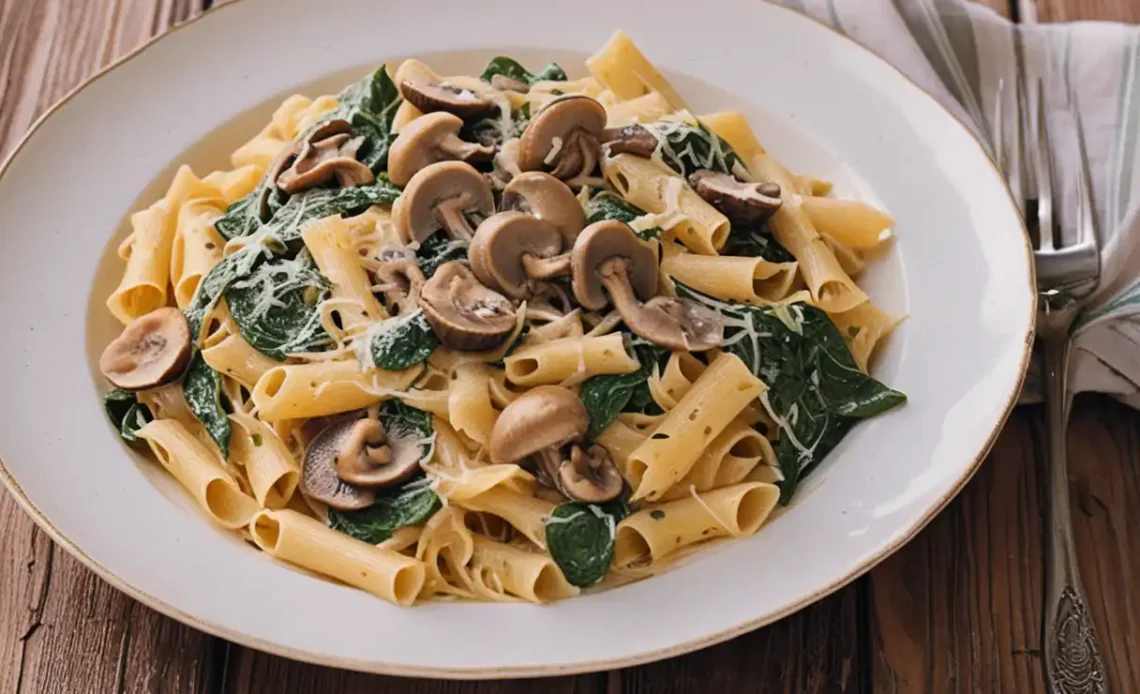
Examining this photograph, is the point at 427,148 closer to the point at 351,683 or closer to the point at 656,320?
the point at 656,320

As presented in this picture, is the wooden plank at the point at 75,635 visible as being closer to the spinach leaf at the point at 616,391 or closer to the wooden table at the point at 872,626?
the wooden table at the point at 872,626

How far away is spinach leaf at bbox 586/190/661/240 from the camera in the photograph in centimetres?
332

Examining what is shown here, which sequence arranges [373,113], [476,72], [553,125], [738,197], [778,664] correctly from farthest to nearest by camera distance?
[476,72], [373,113], [738,197], [553,125], [778,664]

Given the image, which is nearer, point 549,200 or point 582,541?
point 582,541

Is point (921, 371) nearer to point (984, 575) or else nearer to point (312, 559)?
point (984, 575)

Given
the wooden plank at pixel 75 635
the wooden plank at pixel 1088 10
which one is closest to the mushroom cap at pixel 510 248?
the wooden plank at pixel 75 635

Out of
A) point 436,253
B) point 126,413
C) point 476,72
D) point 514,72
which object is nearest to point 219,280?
point 126,413

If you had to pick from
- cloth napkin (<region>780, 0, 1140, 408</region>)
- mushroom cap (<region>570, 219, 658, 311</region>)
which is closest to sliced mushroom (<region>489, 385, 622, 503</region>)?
mushroom cap (<region>570, 219, 658, 311</region>)

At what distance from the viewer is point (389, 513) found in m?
2.98

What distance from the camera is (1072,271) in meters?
3.61

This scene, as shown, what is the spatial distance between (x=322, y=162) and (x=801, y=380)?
155cm

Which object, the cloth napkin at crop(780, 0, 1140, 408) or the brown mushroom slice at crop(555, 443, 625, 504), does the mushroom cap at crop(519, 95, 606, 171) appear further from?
the cloth napkin at crop(780, 0, 1140, 408)

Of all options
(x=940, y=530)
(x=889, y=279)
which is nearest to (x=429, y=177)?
(x=889, y=279)

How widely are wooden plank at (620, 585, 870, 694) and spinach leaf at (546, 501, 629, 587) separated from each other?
0.33m
